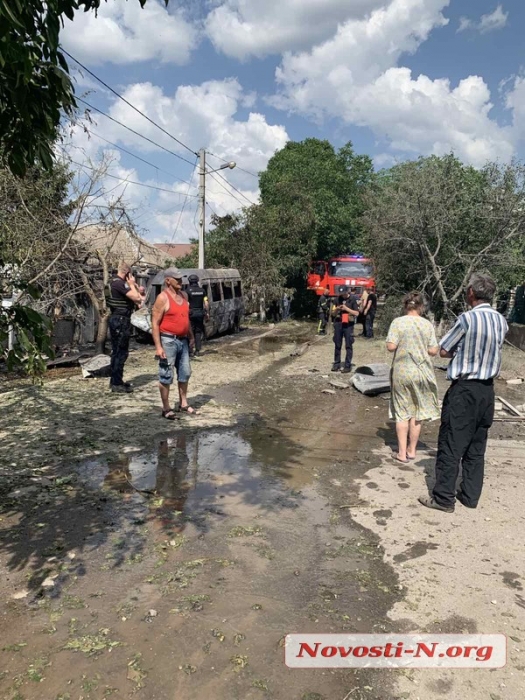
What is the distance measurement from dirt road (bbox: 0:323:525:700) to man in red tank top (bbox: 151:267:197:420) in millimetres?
570

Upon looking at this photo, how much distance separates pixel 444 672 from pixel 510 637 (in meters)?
0.46

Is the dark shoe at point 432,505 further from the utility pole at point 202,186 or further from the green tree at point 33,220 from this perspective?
the utility pole at point 202,186

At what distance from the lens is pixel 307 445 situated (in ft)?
18.7

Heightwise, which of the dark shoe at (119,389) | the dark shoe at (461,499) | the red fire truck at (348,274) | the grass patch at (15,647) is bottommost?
the dark shoe at (461,499)

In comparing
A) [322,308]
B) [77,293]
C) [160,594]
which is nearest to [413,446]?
[160,594]

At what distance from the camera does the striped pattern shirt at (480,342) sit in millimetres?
3912

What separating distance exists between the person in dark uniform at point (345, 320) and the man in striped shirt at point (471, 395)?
5.41 metres

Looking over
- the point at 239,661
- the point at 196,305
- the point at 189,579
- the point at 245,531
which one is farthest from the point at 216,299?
the point at 239,661

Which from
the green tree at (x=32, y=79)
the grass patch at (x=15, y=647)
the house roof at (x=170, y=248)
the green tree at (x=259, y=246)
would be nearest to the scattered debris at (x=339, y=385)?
the grass patch at (x=15, y=647)

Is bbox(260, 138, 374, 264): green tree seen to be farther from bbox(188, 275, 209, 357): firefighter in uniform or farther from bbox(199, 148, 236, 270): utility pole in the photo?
bbox(188, 275, 209, 357): firefighter in uniform

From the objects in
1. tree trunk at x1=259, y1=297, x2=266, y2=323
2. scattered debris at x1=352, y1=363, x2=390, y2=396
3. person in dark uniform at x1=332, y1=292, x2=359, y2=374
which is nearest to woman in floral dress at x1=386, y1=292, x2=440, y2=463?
scattered debris at x1=352, y1=363, x2=390, y2=396

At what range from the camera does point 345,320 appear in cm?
965

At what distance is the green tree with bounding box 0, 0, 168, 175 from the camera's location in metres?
Result: 1.69

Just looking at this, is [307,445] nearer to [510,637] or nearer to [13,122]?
[510,637]
